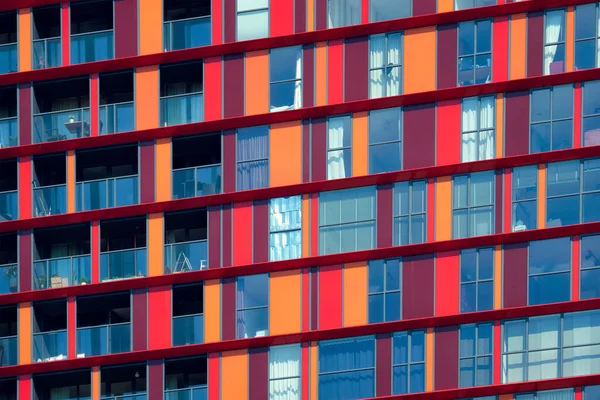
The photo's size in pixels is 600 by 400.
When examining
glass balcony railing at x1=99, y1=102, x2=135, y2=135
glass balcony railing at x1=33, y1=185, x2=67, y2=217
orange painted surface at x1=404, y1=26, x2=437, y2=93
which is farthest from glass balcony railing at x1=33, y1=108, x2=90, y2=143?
orange painted surface at x1=404, y1=26, x2=437, y2=93

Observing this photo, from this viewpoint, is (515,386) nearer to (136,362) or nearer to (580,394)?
(580,394)

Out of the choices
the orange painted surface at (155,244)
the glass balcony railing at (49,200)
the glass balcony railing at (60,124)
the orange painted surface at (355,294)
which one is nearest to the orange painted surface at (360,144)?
the orange painted surface at (355,294)

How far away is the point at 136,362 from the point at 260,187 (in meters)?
7.90

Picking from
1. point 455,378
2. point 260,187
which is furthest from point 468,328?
point 260,187

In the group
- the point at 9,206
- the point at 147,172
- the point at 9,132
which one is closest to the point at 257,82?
the point at 147,172

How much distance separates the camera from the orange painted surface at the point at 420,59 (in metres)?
97.2

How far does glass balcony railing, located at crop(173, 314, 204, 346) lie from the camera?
9739cm

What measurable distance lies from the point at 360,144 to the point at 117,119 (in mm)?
9987

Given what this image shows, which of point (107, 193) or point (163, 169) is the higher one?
point (163, 169)

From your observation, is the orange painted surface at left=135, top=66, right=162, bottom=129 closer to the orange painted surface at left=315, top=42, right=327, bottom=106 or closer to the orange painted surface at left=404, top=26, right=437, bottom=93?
the orange painted surface at left=315, top=42, right=327, bottom=106

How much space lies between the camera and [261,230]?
97.4 m

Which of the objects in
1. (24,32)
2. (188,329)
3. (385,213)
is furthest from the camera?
(24,32)

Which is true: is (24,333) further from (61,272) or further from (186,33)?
(186,33)

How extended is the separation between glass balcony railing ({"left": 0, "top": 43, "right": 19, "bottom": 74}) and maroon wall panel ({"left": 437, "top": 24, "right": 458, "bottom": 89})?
1693 cm
